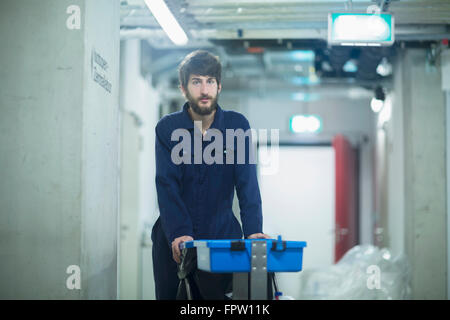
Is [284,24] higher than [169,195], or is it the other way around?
[284,24]

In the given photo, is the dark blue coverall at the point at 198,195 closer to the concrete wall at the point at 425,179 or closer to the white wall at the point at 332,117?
the concrete wall at the point at 425,179

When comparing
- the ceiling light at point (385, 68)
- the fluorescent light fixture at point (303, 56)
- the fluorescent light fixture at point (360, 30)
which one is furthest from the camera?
the fluorescent light fixture at point (303, 56)

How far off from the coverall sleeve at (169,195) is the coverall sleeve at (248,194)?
0.31m

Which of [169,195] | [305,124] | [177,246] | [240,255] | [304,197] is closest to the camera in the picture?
[240,255]

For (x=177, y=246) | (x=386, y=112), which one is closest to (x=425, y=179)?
(x=386, y=112)

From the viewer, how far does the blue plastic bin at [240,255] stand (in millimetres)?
2562

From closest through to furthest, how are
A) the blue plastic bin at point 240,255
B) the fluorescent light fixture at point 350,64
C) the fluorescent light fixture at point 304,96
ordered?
1. the blue plastic bin at point 240,255
2. the fluorescent light fixture at point 350,64
3. the fluorescent light fixture at point 304,96

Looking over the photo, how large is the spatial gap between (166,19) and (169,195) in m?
1.66

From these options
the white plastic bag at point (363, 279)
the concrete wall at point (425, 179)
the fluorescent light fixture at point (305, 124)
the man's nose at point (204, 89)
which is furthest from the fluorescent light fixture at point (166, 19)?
the fluorescent light fixture at point (305, 124)

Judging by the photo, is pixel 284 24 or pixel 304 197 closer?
pixel 284 24

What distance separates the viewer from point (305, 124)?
8836 mm

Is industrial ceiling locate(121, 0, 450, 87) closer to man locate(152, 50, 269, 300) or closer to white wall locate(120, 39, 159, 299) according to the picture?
white wall locate(120, 39, 159, 299)

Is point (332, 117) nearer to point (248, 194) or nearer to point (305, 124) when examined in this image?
point (305, 124)

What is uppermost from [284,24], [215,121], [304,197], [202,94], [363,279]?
[284,24]
